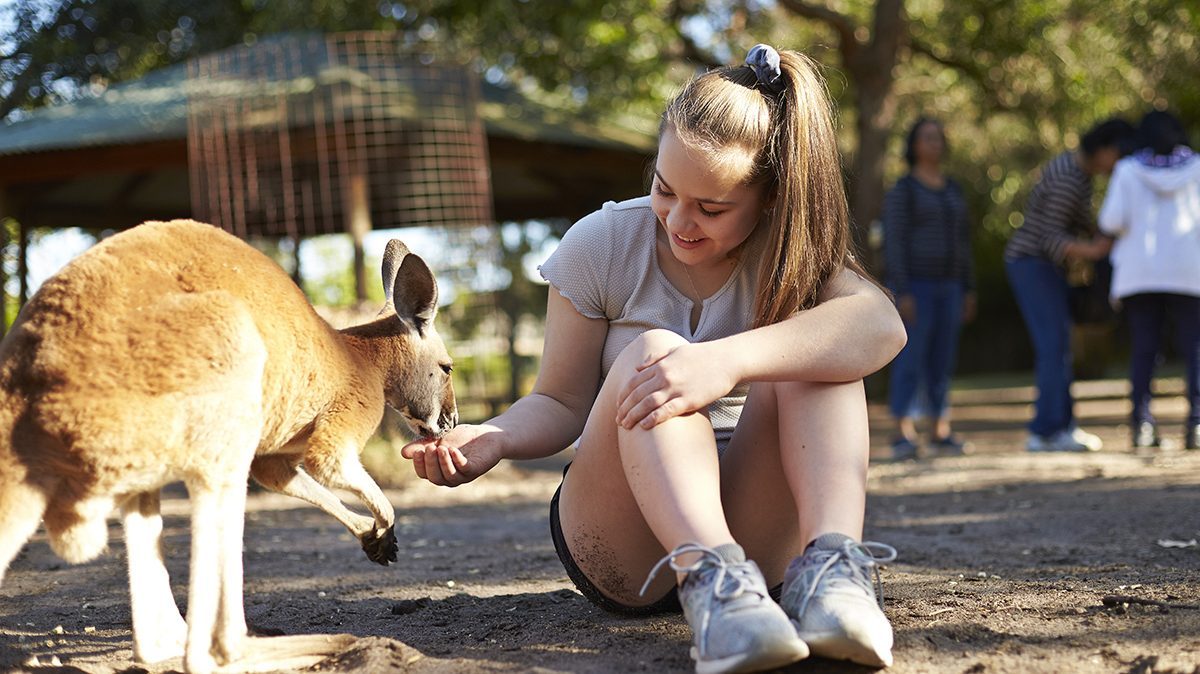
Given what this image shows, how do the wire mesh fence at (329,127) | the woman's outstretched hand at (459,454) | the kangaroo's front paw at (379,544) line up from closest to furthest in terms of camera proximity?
the woman's outstretched hand at (459,454) < the kangaroo's front paw at (379,544) < the wire mesh fence at (329,127)

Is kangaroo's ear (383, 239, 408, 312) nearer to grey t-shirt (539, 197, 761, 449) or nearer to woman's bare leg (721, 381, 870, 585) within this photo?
grey t-shirt (539, 197, 761, 449)

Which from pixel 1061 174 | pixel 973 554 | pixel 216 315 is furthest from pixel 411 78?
pixel 216 315

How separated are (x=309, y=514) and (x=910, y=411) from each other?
11.2 feet

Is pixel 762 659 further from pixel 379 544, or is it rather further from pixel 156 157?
pixel 156 157

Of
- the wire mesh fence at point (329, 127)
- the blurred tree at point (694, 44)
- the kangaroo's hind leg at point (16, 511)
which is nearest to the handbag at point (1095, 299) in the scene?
the blurred tree at point (694, 44)

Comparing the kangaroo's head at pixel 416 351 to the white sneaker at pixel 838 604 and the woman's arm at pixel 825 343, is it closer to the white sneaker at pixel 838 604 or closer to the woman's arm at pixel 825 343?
the woman's arm at pixel 825 343

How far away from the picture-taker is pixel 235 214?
25.9ft

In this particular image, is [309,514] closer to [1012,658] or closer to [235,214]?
[235,214]

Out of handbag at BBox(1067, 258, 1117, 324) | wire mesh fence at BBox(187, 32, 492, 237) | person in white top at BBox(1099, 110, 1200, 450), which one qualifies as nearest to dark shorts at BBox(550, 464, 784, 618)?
person in white top at BBox(1099, 110, 1200, 450)

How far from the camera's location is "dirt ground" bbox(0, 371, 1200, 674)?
2.20 metres

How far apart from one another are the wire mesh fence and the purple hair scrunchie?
5271 mm

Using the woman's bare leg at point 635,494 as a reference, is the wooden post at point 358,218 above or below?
above

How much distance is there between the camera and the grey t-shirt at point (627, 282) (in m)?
2.48

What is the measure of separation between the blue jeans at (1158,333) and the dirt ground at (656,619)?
0.42 metres
